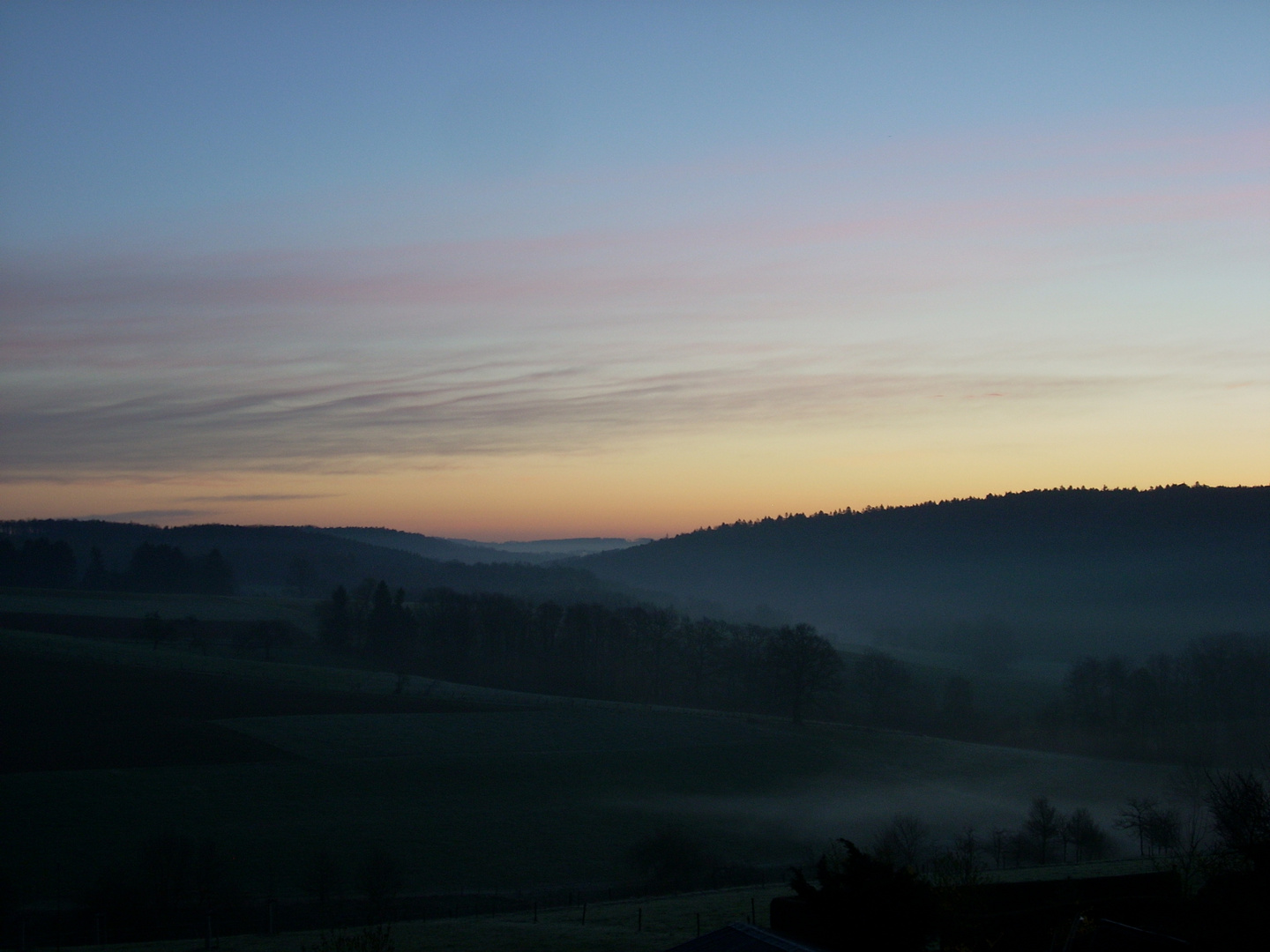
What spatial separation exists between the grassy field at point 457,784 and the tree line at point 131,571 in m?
92.5

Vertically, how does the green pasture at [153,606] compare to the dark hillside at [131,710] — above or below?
above

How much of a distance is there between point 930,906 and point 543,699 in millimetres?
63184

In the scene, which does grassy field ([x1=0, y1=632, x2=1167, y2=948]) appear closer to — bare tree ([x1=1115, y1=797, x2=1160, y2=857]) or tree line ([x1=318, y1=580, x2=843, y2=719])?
bare tree ([x1=1115, y1=797, x2=1160, y2=857])

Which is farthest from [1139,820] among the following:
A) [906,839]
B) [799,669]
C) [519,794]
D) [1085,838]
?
[799,669]

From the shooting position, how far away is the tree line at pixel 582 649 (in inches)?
3487

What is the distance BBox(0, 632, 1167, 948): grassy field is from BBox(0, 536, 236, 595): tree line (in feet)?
303

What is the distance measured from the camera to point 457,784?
4828 centimetres

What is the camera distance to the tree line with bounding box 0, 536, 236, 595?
16638 cm

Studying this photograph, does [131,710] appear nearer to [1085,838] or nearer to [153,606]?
[1085,838]

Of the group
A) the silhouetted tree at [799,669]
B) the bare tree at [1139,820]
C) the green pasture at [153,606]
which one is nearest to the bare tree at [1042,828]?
the bare tree at [1139,820]

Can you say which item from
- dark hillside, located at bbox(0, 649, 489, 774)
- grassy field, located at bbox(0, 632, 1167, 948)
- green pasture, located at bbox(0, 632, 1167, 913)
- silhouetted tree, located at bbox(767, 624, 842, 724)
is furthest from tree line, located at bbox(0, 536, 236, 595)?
silhouetted tree, located at bbox(767, 624, 842, 724)

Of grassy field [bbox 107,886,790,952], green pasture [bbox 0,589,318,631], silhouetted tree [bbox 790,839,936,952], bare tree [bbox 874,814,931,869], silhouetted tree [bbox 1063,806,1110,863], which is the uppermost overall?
silhouetted tree [bbox 790,839,936,952]

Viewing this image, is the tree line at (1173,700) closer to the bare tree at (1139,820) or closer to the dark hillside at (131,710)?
the bare tree at (1139,820)

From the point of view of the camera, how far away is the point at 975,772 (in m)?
61.5
